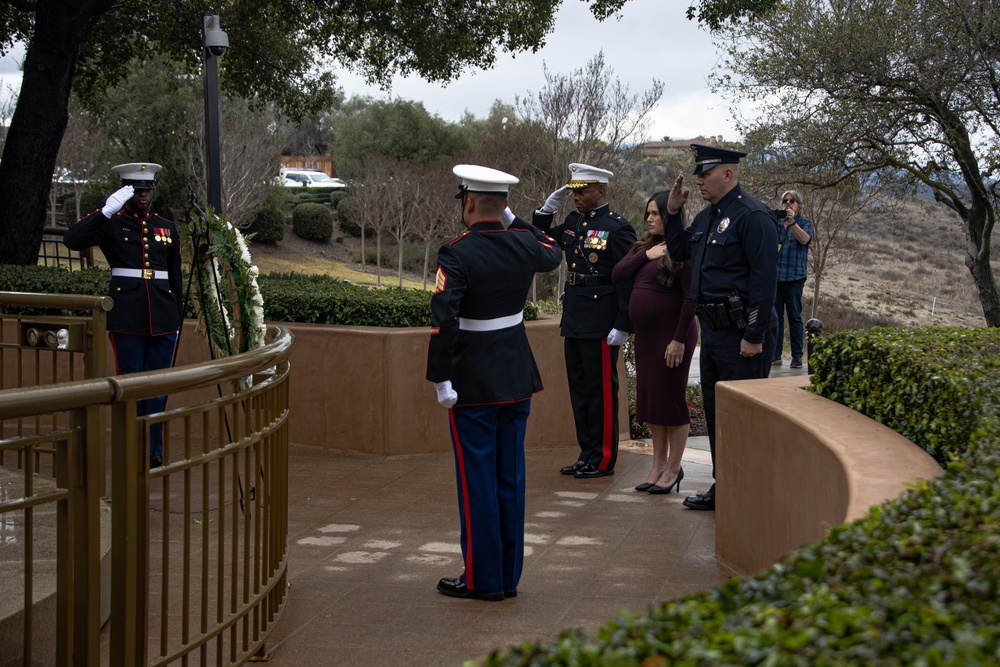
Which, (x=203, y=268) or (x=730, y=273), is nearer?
(x=730, y=273)

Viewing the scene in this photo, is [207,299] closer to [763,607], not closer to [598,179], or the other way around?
[598,179]

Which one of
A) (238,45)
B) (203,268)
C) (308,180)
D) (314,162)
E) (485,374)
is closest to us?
(485,374)

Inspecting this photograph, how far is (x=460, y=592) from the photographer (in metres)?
4.72

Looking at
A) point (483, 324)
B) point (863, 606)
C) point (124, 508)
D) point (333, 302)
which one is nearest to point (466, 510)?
point (483, 324)

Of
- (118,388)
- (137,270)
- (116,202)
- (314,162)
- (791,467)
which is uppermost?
(314,162)

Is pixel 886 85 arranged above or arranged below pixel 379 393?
above

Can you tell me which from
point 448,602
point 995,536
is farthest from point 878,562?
point 448,602

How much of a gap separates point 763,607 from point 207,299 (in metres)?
4.93

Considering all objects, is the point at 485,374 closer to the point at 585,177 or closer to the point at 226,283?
the point at 226,283

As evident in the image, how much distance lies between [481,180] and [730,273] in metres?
1.87

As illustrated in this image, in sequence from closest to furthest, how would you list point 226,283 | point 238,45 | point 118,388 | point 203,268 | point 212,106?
point 118,388 → point 226,283 → point 203,268 → point 212,106 → point 238,45

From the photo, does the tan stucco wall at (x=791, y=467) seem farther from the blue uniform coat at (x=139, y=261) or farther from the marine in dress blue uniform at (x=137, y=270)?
the blue uniform coat at (x=139, y=261)

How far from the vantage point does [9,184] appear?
11.5 metres

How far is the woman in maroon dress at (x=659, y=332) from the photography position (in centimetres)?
657
